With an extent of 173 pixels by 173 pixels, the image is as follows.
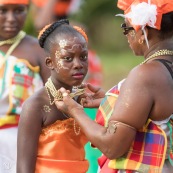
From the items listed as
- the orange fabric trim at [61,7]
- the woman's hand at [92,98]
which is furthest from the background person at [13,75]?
the orange fabric trim at [61,7]

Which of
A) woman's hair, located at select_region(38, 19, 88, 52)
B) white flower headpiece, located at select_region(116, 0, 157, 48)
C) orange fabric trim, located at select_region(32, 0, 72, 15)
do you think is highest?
white flower headpiece, located at select_region(116, 0, 157, 48)

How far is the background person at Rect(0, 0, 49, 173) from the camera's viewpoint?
6406 mm

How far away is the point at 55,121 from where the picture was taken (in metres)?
5.53

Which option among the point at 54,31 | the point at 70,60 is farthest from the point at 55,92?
the point at 54,31

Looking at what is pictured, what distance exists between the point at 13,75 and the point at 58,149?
1.11m

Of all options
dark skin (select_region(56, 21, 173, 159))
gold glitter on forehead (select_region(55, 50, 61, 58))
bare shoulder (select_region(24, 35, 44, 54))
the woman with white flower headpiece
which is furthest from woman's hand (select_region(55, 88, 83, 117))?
bare shoulder (select_region(24, 35, 44, 54))

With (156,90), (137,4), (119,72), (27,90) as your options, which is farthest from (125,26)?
(119,72)

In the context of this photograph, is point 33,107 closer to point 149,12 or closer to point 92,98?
point 92,98

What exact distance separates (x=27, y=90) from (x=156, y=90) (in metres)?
1.83

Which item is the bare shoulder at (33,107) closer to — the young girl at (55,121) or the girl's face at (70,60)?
the young girl at (55,121)

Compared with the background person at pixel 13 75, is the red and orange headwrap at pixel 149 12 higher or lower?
higher

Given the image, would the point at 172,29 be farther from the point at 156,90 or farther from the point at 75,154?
the point at 75,154

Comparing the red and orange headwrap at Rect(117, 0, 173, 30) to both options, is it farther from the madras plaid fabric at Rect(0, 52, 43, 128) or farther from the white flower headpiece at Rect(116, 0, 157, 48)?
the madras plaid fabric at Rect(0, 52, 43, 128)

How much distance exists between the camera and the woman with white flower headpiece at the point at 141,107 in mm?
4879
